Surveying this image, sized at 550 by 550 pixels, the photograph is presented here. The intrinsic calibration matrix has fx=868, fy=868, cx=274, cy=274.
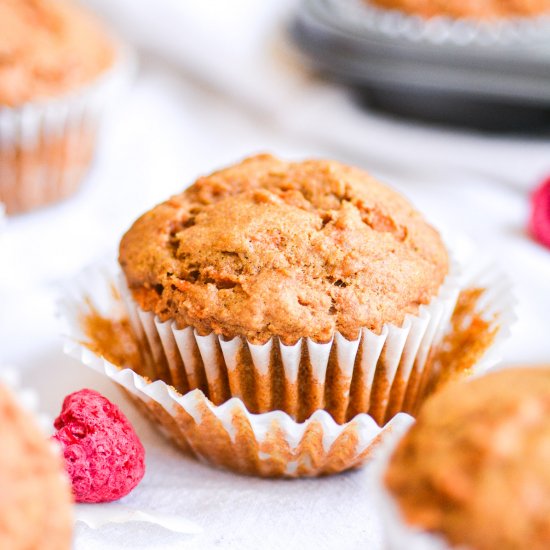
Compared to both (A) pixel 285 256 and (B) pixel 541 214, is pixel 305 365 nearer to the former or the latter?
(A) pixel 285 256

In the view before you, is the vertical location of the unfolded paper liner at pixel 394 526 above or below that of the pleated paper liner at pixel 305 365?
above

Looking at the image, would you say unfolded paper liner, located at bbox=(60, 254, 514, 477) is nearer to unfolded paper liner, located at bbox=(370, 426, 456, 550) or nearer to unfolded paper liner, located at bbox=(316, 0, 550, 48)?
unfolded paper liner, located at bbox=(370, 426, 456, 550)

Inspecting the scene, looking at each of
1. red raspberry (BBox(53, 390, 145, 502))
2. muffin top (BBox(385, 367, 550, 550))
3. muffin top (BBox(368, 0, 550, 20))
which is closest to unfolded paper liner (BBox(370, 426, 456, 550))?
muffin top (BBox(385, 367, 550, 550))

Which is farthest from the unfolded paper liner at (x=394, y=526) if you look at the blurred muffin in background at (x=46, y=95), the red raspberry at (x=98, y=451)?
the blurred muffin in background at (x=46, y=95)

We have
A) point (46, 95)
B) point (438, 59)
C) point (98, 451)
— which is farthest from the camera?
point (438, 59)

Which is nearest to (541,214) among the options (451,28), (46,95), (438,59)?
(438,59)

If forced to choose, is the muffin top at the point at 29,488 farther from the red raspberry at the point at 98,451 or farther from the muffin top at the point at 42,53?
the muffin top at the point at 42,53

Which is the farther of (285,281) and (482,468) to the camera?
(285,281)

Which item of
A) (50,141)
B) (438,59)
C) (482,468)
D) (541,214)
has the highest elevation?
(482,468)
